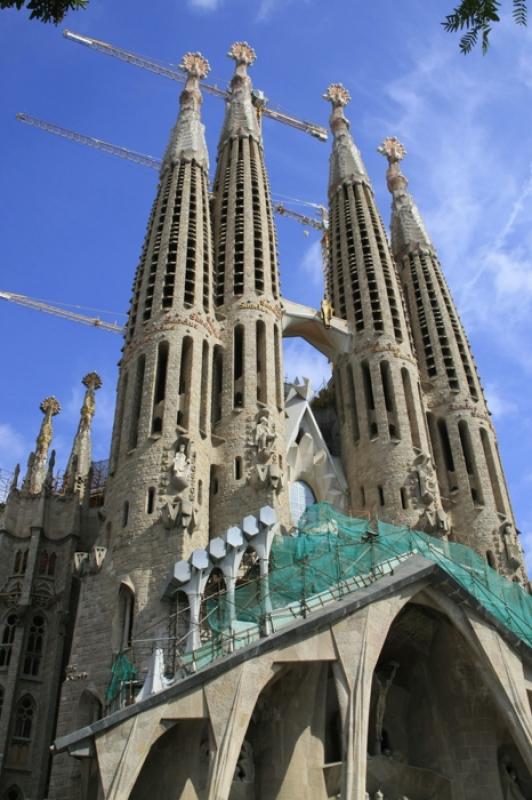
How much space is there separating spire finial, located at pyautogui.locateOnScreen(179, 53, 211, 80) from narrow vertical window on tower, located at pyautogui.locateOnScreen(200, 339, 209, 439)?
76.5 ft

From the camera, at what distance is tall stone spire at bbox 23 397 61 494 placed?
115 feet

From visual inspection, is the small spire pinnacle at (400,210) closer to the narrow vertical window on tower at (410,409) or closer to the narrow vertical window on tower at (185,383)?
the narrow vertical window on tower at (410,409)

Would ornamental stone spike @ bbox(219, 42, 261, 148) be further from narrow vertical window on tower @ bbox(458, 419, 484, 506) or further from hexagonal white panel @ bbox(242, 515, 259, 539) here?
hexagonal white panel @ bbox(242, 515, 259, 539)

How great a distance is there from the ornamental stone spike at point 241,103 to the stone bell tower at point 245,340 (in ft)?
0.41

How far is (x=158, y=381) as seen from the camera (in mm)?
30438

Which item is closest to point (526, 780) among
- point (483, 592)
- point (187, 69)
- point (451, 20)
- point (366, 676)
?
point (483, 592)

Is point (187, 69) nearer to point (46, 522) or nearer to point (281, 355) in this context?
point (281, 355)

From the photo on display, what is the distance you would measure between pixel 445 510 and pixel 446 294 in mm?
12872

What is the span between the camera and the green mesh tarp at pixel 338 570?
22656mm

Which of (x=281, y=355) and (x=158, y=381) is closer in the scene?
(x=158, y=381)

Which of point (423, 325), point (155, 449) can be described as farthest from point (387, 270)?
point (155, 449)

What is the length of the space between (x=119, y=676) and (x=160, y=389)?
11071 millimetres

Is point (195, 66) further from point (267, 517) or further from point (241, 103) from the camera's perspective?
point (267, 517)

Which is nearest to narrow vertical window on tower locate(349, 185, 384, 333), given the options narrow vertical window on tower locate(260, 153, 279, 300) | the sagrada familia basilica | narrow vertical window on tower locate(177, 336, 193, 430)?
the sagrada familia basilica
